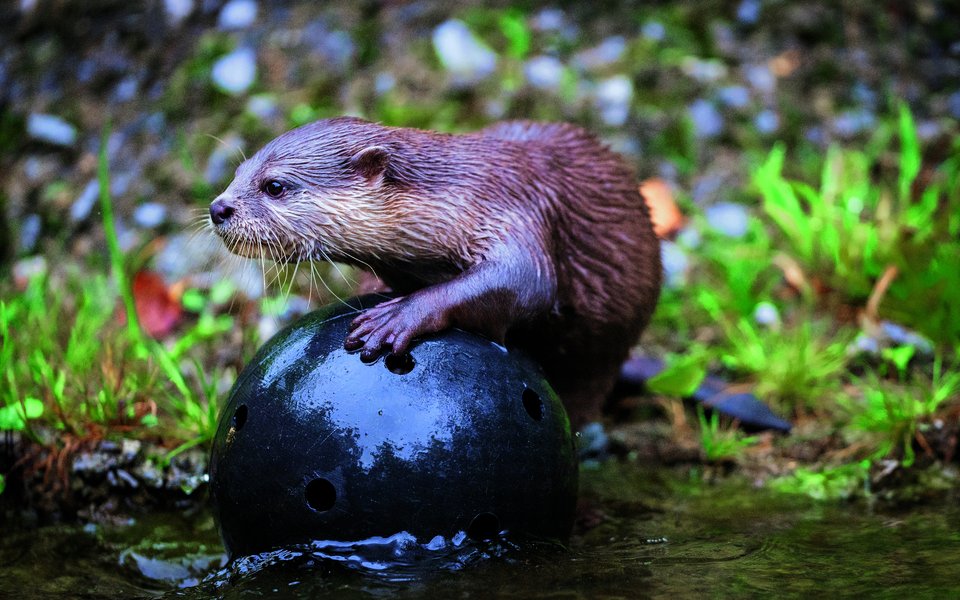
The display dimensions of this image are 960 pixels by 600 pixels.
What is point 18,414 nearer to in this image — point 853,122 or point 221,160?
point 221,160

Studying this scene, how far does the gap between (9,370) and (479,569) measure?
82.4 inches

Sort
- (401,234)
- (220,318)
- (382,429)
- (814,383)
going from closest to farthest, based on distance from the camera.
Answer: (382,429), (401,234), (814,383), (220,318)

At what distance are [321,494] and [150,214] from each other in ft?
12.3

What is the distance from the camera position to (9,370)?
3723 mm

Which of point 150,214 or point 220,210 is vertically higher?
point 150,214

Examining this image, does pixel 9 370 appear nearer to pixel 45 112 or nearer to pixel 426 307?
pixel 426 307

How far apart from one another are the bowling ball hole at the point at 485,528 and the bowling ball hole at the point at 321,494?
36cm

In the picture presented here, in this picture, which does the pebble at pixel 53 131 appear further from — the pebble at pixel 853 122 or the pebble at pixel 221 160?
the pebble at pixel 853 122

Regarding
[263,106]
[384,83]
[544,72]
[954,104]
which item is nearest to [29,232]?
[263,106]

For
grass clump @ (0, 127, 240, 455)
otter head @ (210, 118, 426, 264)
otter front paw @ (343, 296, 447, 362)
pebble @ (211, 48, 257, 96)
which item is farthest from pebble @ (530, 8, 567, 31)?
otter front paw @ (343, 296, 447, 362)

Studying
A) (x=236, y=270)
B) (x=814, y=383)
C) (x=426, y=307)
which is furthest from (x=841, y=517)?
(x=236, y=270)

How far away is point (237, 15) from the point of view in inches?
265

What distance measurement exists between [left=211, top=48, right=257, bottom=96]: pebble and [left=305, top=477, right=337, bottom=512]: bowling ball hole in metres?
4.26

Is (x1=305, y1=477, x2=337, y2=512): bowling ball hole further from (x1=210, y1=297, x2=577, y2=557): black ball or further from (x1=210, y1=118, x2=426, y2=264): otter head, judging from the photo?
(x1=210, y1=118, x2=426, y2=264): otter head
